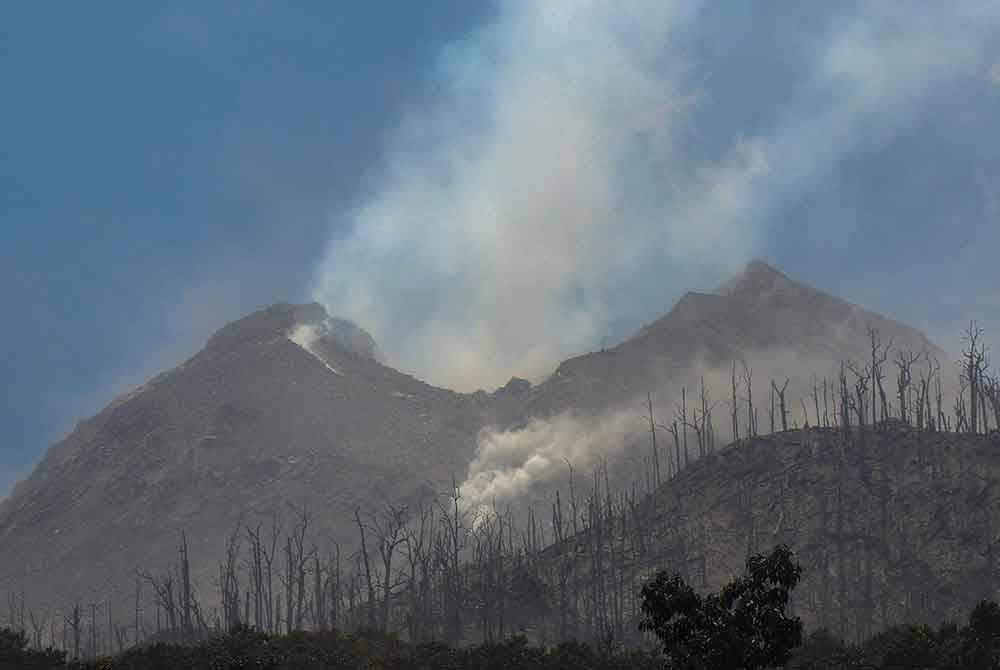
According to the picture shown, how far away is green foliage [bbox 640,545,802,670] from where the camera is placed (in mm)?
24172

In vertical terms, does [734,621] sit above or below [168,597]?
below

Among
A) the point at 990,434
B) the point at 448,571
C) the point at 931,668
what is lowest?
the point at 931,668

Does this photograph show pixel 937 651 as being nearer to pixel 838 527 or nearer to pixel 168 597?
pixel 838 527

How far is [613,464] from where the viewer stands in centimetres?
19800

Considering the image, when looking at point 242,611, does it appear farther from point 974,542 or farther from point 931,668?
point 931,668

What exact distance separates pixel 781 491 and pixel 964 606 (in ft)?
77.2

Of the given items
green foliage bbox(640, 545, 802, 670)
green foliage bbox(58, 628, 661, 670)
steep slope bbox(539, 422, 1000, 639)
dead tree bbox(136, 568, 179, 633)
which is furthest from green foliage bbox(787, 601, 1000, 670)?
dead tree bbox(136, 568, 179, 633)

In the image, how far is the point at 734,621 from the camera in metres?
24.5

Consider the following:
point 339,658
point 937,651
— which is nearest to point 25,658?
point 339,658

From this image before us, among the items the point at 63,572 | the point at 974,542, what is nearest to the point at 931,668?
the point at 974,542

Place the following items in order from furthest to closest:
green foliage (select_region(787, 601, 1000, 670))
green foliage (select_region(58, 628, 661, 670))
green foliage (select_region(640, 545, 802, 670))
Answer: green foliage (select_region(58, 628, 661, 670))
green foliage (select_region(787, 601, 1000, 670))
green foliage (select_region(640, 545, 802, 670))

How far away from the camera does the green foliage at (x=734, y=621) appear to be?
2417cm

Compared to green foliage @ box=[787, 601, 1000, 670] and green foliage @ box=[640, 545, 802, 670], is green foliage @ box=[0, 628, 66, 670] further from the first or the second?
green foliage @ box=[640, 545, 802, 670]

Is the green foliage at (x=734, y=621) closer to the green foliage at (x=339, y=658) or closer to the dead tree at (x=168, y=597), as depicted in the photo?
the green foliage at (x=339, y=658)
